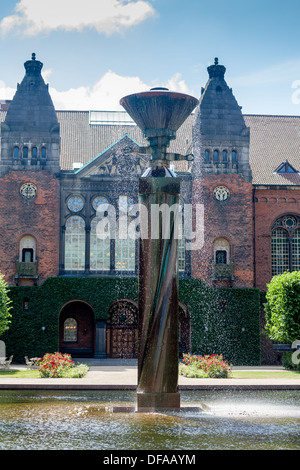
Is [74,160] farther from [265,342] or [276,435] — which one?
[276,435]

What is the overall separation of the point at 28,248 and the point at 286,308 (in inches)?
597

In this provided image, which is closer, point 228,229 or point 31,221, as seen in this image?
point 31,221

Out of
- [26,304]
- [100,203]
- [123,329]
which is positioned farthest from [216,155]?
[26,304]

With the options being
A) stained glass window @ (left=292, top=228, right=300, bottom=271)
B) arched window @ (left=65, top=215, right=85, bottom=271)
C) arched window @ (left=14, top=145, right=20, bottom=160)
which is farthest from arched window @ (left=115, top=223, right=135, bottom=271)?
stained glass window @ (left=292, top=228, right=300, bottom=271)

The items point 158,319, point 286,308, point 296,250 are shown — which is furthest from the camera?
point 296,250

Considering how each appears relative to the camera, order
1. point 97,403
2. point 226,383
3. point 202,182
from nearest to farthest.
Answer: point 97,403, point 226,383, point 202,182

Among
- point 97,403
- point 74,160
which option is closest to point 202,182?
point 74,160

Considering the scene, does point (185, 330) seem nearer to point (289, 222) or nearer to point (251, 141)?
point (289, 222)

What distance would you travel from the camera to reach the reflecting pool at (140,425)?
38.6ft

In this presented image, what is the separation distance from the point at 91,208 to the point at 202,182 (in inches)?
269

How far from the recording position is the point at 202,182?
4062 centimetres

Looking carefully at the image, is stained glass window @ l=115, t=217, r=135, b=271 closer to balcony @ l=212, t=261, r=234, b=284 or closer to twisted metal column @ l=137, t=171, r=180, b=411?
balcony @ l=212, t=261, r=234, b=284

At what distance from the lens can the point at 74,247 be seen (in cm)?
4069

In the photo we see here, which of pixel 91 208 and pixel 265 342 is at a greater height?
pixel 91 208
